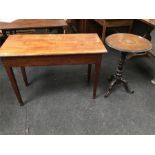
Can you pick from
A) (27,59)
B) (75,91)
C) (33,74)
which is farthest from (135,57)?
(27,59)

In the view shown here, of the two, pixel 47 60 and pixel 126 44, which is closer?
pixel 47 60

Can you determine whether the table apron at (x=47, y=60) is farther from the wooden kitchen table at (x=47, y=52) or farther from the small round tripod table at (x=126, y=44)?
the small round tripod table at (x=126, y=44)

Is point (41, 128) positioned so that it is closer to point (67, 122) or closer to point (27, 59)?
point (67, 122)

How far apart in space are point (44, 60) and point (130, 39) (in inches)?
38.5

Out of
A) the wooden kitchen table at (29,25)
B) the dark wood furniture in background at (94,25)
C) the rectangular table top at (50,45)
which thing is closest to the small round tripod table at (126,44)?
the rectangular table top at (50,45)

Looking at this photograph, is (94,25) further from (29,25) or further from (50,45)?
(50,45)

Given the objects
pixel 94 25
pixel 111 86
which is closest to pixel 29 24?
pixel 111 86

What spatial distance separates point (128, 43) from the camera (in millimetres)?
1591

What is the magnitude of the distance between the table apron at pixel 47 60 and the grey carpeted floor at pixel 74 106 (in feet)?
1.88

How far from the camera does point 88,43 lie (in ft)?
4.87

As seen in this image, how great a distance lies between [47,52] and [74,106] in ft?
2.41

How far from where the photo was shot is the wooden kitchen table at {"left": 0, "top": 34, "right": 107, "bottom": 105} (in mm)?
1290

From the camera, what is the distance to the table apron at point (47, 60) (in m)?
1.31

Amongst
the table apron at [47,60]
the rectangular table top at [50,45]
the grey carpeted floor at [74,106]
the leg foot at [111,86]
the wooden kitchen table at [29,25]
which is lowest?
the grey carpeted floor at [74,106]
